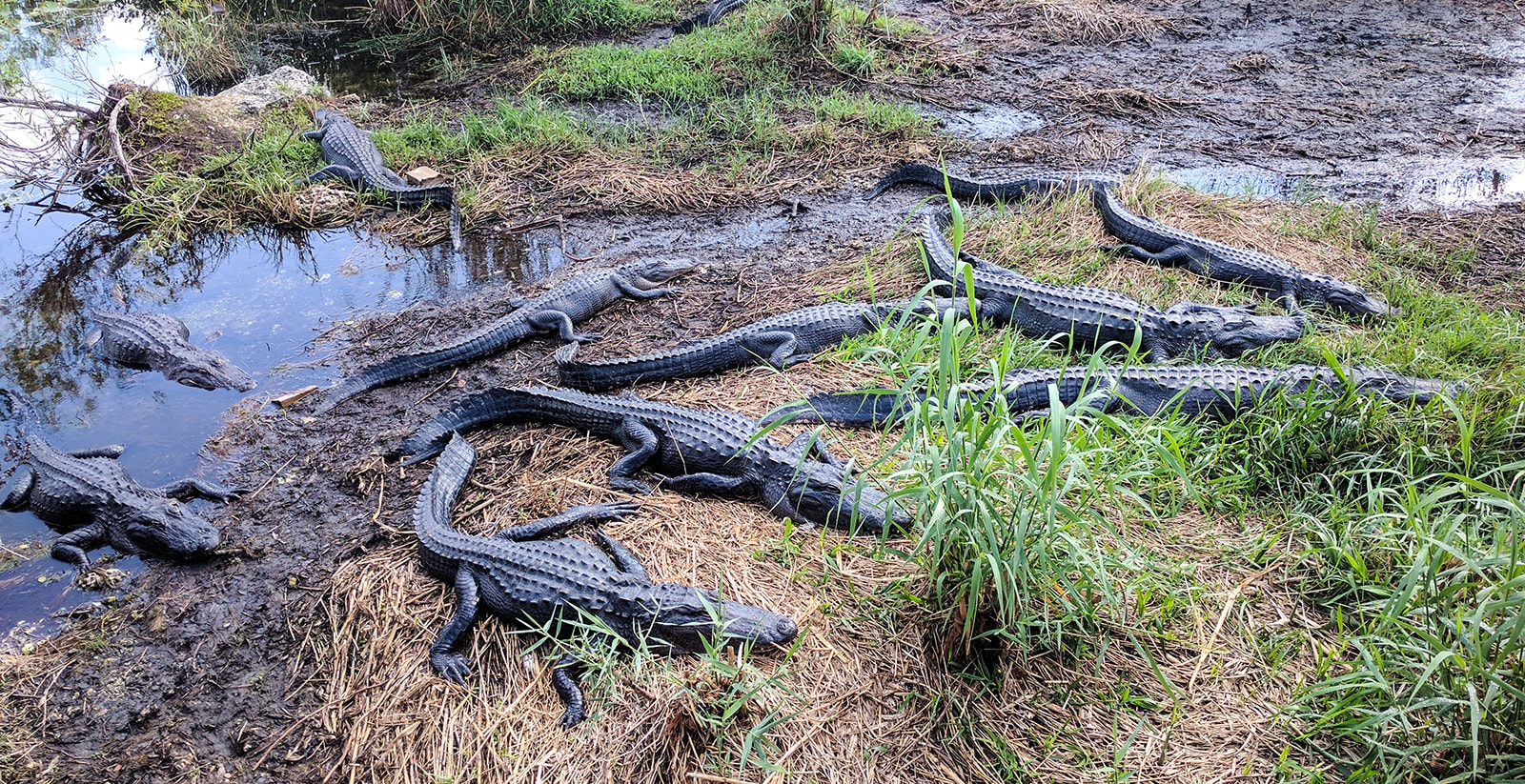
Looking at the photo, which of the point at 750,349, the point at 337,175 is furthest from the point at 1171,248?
the point at 337,175

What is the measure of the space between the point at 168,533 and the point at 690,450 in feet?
7.26

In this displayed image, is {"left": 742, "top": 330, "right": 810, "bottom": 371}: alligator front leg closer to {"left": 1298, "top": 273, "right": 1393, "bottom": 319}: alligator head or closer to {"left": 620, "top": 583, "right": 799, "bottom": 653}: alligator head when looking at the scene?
{"left": 620, "top": 583, "right": 799, "bottom": 653}: alligator head

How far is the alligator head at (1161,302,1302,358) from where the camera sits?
422cm

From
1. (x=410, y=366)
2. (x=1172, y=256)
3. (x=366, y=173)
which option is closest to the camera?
(x=410, y=366)

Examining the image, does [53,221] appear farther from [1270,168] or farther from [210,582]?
[1270,168]

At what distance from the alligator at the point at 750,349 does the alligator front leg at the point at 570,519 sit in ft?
2.85

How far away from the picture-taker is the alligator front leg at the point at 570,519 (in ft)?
10.8

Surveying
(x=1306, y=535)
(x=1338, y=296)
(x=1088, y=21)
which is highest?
(x=1088, y=21)

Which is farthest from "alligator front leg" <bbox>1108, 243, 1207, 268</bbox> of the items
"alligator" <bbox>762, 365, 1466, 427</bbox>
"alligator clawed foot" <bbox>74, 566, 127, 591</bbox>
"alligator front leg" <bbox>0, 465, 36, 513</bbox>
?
"alligator front leg" <bbox>0, 465, 36, 513</bbox>

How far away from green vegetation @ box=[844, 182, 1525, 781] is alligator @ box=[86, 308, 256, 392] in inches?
142

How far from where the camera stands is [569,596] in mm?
2873

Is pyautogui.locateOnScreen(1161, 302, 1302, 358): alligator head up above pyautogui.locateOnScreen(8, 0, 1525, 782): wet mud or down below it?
below

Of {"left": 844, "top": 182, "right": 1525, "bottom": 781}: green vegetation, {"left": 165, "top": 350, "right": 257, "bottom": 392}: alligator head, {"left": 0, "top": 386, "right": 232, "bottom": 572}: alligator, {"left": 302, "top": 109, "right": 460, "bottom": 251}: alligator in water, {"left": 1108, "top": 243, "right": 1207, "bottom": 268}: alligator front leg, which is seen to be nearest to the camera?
{"left": 844, "top": 182, "right": 1525, "bottom": 781}: green vegetation

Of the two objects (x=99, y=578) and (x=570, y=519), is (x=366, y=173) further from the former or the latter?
(x=570, y=519)
